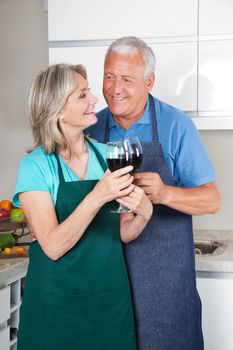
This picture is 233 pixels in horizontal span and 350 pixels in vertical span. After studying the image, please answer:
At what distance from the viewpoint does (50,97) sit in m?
1.61

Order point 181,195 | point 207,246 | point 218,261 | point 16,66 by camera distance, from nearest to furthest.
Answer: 1. point 181,195
2. point 218,261
3. point 207,246
4. point 16,66

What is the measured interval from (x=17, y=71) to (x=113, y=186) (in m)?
2.04

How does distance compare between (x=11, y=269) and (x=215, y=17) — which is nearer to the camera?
(x=11, y=269)

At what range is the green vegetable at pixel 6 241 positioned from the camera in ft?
8.59

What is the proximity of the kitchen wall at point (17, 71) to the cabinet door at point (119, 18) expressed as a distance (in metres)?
0.54

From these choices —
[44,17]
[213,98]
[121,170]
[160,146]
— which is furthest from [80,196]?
[44,17]

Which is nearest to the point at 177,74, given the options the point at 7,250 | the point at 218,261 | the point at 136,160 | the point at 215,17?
the point at 215,17

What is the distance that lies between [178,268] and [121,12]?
1280 mm

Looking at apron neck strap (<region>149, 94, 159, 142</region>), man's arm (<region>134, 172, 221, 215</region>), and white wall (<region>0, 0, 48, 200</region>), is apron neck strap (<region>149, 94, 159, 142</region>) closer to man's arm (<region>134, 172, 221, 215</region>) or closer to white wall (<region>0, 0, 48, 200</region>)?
man's arm (<region>134, 172, 221, 215</region>)

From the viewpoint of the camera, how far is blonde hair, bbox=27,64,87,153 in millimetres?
1607

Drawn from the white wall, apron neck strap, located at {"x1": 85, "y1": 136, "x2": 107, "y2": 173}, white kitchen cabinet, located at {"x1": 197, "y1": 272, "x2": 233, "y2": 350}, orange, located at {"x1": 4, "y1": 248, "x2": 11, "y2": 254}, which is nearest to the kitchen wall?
the white wall

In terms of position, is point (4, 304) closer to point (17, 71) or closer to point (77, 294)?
point (77, 294)

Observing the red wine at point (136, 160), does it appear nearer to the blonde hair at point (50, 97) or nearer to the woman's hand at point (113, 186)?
the woman's hand at point (113, 186)

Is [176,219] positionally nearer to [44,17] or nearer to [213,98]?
[213,98]
